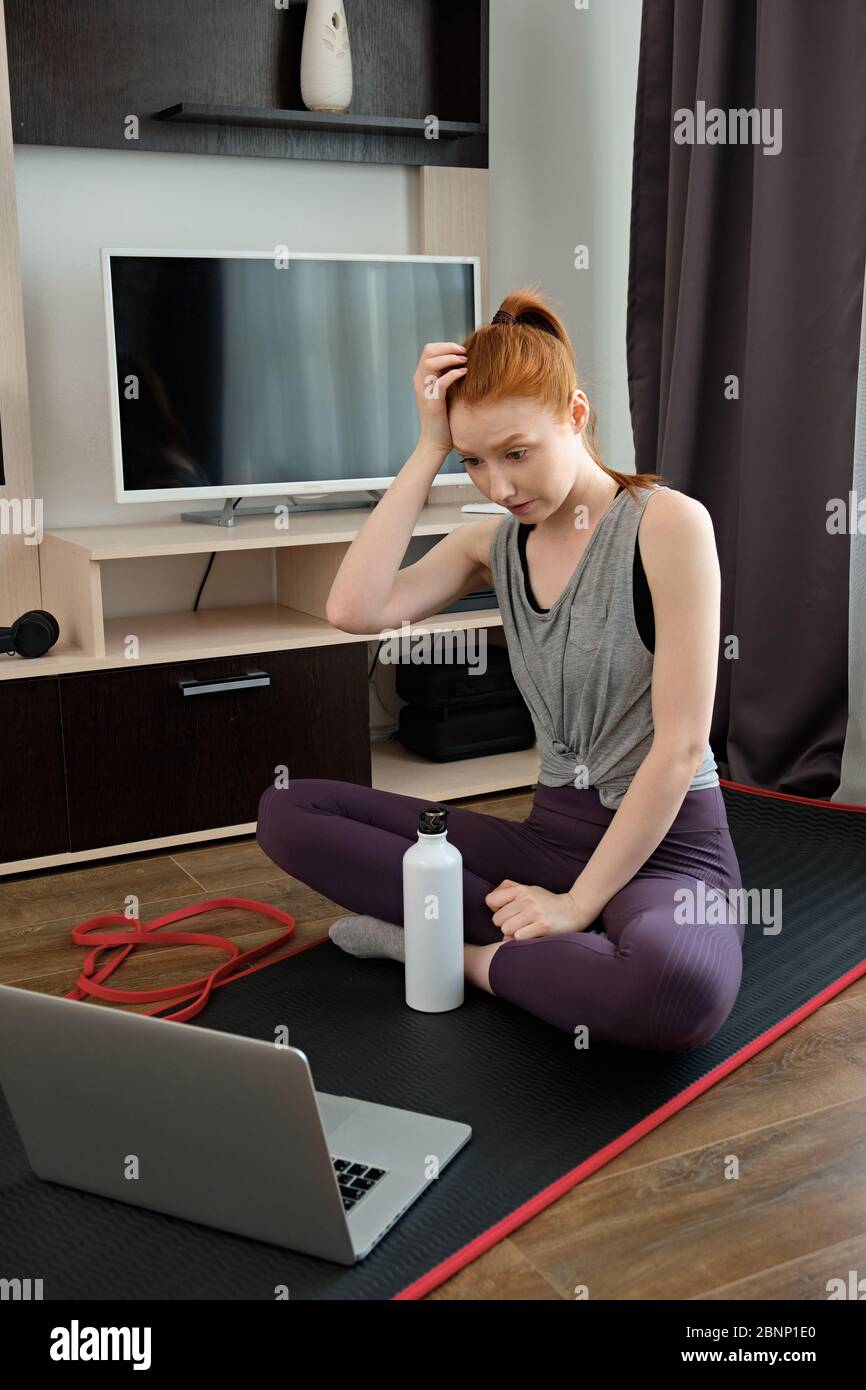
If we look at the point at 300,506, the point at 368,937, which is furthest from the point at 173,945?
the point at 300,506

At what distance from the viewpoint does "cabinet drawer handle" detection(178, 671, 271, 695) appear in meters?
2.60

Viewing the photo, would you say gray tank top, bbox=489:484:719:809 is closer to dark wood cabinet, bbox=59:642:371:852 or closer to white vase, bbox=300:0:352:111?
Answer: dark wood cabinet, bbox=59:642:371:852

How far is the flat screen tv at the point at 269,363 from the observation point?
2730mm

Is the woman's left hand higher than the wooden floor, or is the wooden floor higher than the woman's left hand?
the woman's left hand

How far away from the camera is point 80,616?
102 inches

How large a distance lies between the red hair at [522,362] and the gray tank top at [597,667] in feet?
0.65

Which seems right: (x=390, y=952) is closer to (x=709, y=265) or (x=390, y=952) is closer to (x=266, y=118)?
(x=709, y=265)

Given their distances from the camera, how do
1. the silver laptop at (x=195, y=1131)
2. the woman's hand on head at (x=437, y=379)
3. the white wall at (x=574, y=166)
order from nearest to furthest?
the silver laptop at (x=195, y=1131), the woman's hand on head at (x=437, y=379), the white wall at (x=574, y=166)

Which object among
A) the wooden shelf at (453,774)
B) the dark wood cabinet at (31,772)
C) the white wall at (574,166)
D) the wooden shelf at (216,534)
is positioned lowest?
the wooden shelf at (453,774)

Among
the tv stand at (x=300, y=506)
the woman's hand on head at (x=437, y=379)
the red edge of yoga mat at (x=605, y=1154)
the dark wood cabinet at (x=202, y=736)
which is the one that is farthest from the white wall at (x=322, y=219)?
the red edge of yoga mat at (x=605, y=1154)

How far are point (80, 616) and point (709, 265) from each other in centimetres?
144

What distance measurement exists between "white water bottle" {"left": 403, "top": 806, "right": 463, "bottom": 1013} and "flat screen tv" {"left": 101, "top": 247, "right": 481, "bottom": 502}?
1.26 metres

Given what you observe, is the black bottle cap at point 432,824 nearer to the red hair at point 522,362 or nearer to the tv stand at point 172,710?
the red hair at point 522,362

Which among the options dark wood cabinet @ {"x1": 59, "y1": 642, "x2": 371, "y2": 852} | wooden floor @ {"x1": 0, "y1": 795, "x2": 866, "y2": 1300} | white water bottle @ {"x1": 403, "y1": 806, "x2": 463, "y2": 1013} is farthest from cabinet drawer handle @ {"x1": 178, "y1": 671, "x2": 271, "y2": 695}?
white water bottle @ {"x1": 403, "y1": 806, "x2": 463, "y2": 1013}
